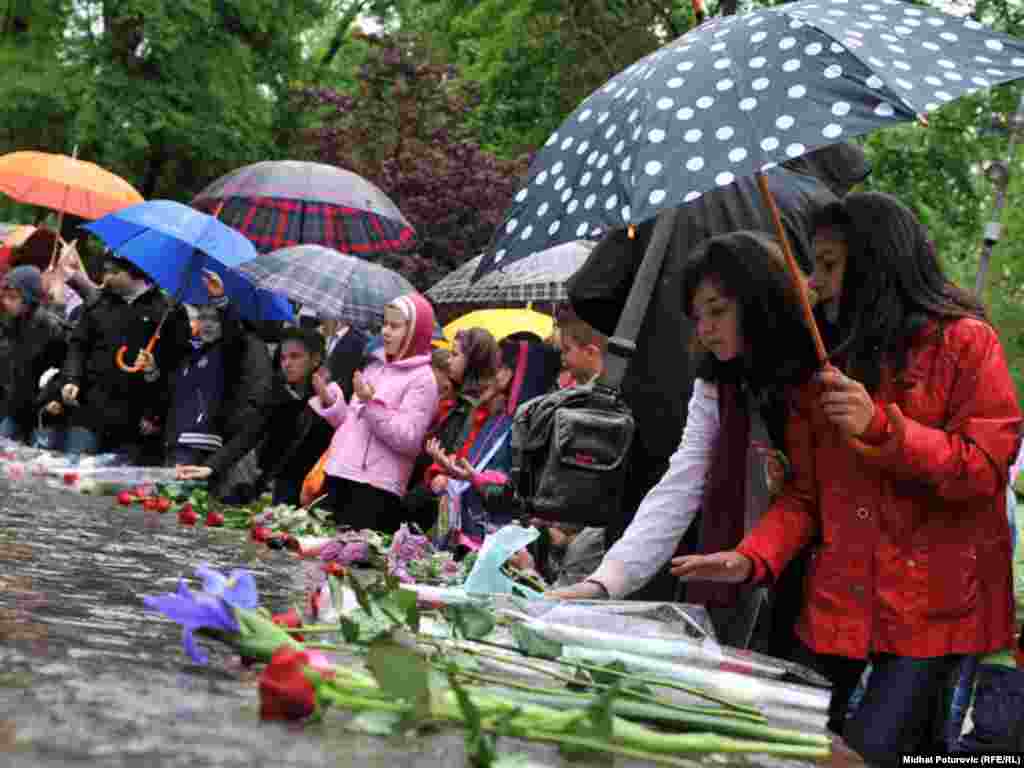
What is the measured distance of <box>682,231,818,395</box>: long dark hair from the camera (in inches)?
163

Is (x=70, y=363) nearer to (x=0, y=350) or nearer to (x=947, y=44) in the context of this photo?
(x=0, y=350)

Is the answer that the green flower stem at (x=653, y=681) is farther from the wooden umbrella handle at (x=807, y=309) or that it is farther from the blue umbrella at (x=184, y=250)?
the blue umbrella at (x=184, y=250)

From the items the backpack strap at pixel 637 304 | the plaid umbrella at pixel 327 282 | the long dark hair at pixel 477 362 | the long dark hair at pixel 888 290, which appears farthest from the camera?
the plaid umbrella at pixel 327 282

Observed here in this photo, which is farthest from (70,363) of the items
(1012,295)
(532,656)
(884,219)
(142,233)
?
(1012,295)

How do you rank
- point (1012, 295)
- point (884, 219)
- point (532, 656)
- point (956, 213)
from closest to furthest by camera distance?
point (532, 656)
point (884, 219)
point (956, 213)
point (1012, 295)

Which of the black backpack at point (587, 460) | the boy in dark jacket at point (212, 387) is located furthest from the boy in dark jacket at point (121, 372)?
the black backpack at point (587, 460)

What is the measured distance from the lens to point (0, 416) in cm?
1337

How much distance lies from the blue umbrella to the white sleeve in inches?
256

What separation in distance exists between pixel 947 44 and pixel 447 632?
220 cm

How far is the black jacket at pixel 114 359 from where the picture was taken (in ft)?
36.7

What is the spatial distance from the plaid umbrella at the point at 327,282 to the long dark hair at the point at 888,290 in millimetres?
6648

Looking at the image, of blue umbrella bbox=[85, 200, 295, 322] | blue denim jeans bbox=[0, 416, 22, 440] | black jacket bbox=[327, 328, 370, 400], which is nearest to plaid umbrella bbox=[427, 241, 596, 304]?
black jacket bbox=[327, 328, 370, 400]

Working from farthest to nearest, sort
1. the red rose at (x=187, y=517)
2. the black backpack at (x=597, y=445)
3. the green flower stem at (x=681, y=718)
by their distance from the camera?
the red rose at (x=187, y=517), the black backpack at (x=597, y=445), the green flower stem at (x=681, y=718)

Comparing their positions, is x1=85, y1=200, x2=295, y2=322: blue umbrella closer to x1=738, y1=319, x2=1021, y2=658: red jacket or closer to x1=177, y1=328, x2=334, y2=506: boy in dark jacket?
x1=177, y1=328, x2=334, y2=506: boy in dark jacket
